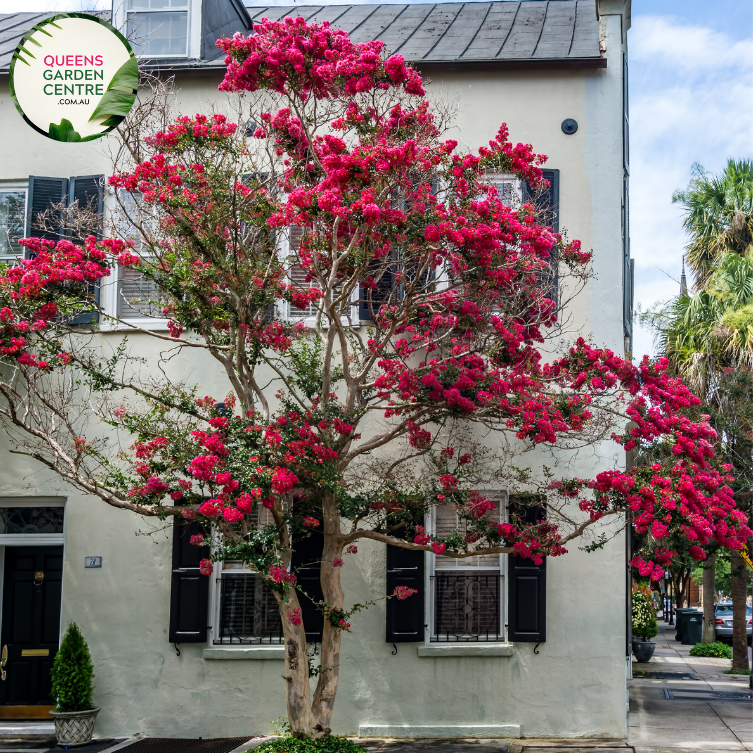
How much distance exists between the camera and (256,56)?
318 inches

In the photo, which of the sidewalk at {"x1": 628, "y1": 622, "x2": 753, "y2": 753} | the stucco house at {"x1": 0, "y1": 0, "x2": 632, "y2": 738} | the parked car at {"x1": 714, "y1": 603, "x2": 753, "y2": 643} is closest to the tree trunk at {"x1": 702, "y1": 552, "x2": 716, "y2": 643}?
the parked car at {"x1": 714, "y1": 603, "x2": 753, "y2": 643}

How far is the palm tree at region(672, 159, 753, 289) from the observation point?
20422 mm

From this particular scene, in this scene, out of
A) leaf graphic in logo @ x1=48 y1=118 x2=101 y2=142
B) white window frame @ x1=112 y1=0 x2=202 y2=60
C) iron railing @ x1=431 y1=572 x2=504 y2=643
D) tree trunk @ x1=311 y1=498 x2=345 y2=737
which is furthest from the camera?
white window frame @ x1=112 y1=0 x2=202 y2=60

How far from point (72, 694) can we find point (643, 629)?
1261 cm

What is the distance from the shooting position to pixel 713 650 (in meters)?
21.4

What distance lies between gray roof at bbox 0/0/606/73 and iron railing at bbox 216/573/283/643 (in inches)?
238

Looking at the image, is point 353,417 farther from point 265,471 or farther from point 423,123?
point 423,123

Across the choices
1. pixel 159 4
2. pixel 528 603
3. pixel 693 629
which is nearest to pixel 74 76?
pixel 159 4

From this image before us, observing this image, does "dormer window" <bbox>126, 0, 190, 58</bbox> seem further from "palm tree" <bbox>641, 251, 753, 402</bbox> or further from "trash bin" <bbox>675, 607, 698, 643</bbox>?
"trash bin" <bbox>675, 607, 698, 643</bbox>

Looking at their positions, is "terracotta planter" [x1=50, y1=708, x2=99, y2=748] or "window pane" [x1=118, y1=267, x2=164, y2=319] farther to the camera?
"window pane" [x1=118, y1=267, x2=164, y2=319]

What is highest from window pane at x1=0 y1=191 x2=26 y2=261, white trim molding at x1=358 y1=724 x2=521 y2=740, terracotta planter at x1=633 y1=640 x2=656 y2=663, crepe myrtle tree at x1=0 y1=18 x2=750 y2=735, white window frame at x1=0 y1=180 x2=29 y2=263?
white window frame at x1=0 y1=180 x2=29 y2=263

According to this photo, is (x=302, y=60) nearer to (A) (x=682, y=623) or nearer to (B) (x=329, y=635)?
(B) (x=329, y=635)

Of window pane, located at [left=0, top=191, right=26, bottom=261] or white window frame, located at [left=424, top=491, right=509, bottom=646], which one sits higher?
window pane, located at [left=0, top=191, right=26, bottom=261]

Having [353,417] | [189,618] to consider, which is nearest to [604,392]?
[353,417]
